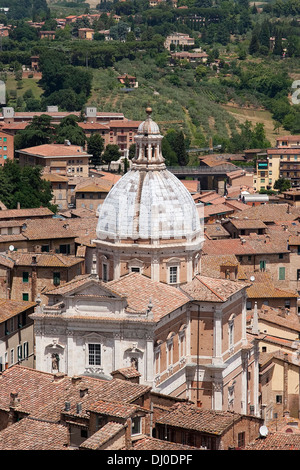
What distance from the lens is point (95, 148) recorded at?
13000 centimetres

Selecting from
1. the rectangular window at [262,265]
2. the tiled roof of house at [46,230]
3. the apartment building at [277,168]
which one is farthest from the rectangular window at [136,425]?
the apartment building at [277,168]

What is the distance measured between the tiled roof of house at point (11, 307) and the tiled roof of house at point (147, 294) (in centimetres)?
982

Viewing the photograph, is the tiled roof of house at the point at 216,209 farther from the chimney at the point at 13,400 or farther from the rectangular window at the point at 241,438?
the rectangular window at the point at 241,438

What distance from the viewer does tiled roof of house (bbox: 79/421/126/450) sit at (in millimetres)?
39844

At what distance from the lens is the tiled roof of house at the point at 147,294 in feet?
175

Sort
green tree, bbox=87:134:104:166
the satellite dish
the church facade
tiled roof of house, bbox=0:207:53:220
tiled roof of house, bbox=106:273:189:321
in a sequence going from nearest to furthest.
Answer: the satellite dish < the church facade < tiled roof of house, bbox=106:273:189:321 < tiled roof of house, bbox=0:207:53:220 < green tree, bbox=87:134:104:166

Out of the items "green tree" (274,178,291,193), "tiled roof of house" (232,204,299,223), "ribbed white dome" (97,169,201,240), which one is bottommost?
"green tree" (274,178,291,193)

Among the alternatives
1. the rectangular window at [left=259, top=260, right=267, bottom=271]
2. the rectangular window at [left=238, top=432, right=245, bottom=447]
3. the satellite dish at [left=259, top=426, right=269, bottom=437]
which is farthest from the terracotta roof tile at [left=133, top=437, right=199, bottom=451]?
the rectangular window at [left=259, top=260, right=267, bottom=271]

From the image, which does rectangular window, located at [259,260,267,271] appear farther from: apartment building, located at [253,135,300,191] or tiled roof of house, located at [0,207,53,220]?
apartment building, located at [253,135,300,191]

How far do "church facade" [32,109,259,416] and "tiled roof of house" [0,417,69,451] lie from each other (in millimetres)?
8607

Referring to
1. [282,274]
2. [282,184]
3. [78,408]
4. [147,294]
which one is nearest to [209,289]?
[147,294]

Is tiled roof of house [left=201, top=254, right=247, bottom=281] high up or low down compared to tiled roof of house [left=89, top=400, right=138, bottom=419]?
down

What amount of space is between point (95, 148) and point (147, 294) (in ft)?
251

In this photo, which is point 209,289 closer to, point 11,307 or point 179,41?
point 11,307
